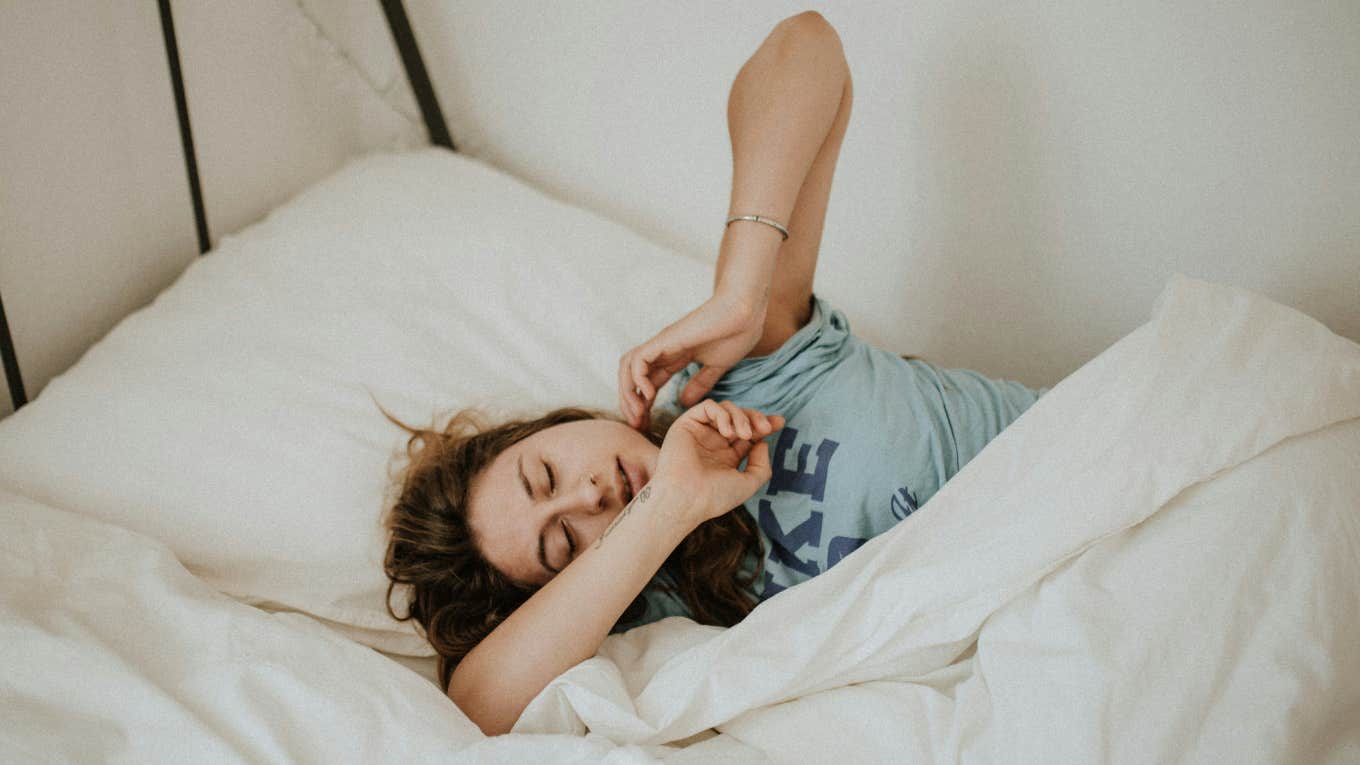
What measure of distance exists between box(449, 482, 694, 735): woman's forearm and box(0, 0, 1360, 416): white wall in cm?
64

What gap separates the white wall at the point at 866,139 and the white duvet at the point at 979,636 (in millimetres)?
322

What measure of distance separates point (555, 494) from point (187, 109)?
2.60 ft

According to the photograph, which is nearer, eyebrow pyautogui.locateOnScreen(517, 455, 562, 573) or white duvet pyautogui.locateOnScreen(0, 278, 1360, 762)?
white duvet pyautogui.locateOnScreen(0, 278, 1360, 762)

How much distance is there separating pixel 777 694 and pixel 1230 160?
0.87 metres

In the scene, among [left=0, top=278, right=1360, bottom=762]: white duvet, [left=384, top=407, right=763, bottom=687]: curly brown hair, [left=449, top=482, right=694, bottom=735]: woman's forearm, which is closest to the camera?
[left=0, top=278, right=1360, bottom=762]: white duvet

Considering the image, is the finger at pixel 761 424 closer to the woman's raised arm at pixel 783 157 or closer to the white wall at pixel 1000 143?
the woman's raised arm at pixel 783 157

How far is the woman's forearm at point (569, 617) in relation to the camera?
0.85 m

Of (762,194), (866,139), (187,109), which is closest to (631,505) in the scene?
(762,194)

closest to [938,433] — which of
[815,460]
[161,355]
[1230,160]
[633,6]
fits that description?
[815,460]

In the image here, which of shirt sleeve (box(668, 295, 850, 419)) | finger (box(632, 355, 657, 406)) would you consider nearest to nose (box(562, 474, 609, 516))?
finger (box(632, 355, 657, 406))

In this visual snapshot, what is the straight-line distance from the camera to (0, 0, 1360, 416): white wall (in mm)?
1043

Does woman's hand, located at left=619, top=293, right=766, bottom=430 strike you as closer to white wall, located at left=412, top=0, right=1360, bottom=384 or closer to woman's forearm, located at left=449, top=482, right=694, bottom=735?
woman's forearm, located at left=449, top=482, right=694, bottom=735

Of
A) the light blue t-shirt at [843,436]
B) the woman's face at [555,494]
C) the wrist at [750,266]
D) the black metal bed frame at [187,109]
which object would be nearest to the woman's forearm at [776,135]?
the wrist at [750,266]

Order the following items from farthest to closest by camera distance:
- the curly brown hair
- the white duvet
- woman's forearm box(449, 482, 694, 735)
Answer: the curly brown hair < woman's forearm box(449, 482, 694, 735) < the white duvet
